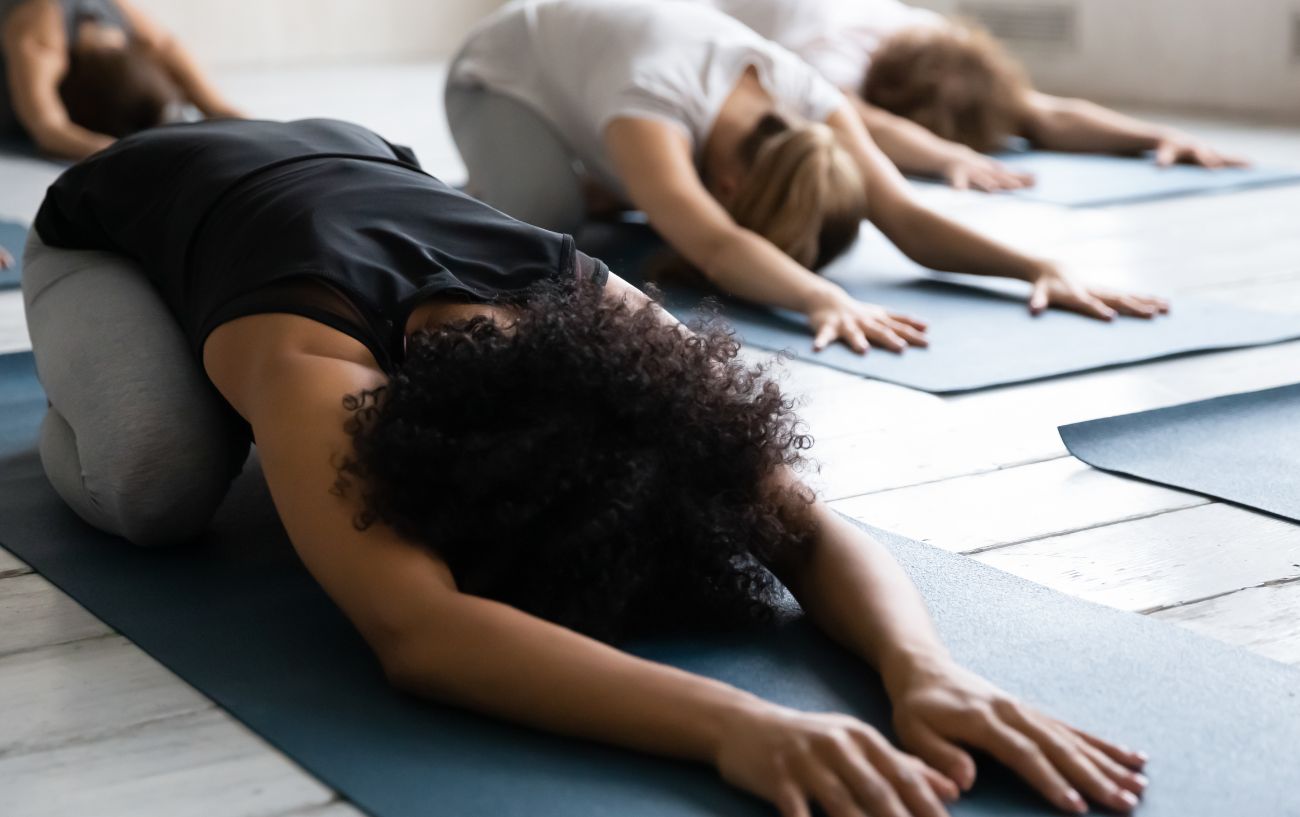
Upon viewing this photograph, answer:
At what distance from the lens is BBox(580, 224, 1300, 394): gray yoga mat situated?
8.29 ft

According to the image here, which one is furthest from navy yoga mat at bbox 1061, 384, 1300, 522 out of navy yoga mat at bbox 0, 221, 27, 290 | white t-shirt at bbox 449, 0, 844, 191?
navy yoga mat at bbox 0, 221, 27, 290

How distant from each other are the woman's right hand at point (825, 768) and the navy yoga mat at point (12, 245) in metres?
2.39

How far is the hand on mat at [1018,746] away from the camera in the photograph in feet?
3.81

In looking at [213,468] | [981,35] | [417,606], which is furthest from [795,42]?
[417,606]

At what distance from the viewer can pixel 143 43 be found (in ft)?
16.9

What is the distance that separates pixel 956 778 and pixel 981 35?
3.83 metres

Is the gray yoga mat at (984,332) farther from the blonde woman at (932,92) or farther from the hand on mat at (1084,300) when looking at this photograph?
the blonde woman at (932,92)

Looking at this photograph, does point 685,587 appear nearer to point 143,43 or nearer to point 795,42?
point 795,42

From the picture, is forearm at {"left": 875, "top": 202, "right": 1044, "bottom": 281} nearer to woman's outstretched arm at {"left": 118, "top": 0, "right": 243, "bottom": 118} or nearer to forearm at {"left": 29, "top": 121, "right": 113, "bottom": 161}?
forearm at {"left": 29, "top": 121, "right": 113, "bottom": 161}

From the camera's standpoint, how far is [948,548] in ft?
5.82

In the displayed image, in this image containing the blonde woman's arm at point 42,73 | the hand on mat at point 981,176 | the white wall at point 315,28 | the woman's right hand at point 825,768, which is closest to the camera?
the woman's right hand at point 825,768

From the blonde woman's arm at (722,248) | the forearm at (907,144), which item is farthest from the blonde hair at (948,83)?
the blonde woman's arm at (722,248)

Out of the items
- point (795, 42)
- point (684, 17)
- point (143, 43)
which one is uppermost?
point (684, 17)

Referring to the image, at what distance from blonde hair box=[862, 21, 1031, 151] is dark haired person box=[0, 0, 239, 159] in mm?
2047
